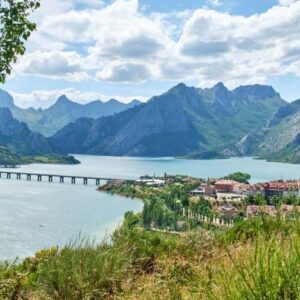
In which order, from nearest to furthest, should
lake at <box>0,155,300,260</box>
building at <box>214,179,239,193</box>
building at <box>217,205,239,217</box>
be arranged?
building at <box>217,205,239,217</box>, lake at <box>0,155,300,260</box>, building at <box>214,179,239,193</box>

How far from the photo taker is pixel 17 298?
29.5ft

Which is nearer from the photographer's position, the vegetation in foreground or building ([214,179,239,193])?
the vegetation in foreground

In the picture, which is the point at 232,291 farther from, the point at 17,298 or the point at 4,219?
the point at 4,219

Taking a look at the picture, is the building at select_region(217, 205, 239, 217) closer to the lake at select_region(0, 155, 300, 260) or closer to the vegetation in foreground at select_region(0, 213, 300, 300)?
the vegetation in foreground at select_region(0, 213, 300, 300)

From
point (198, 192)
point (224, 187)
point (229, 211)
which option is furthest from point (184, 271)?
point (224, 187)

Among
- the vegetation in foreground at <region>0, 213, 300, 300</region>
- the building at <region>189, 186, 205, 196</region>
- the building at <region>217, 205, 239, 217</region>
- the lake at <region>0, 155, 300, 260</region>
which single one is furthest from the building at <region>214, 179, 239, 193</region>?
the vegetation in foreground at <region>0, 213, 300, 300</region>

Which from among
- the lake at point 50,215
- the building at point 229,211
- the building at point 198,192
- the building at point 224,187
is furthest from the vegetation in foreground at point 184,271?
the building at point 224,187

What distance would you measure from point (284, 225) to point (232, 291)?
2506 mm

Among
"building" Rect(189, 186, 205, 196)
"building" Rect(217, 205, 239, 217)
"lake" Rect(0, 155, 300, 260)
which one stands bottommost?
"lake" Rect(0, 155, 300, 260)

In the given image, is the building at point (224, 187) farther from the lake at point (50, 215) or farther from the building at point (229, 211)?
the building at point (229, 211)

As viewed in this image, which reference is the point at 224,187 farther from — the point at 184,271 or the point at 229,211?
the point at 184,271

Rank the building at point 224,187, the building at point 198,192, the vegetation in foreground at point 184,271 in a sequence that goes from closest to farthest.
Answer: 1. the vegetation in foreground at point 184,271
2. the building at point 198,192
3. the building at point 224,187

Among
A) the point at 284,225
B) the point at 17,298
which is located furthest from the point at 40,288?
the point at 284,225

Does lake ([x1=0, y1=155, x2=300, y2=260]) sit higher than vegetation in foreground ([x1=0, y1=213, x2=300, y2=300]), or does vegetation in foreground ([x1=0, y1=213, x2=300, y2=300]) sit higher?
vegetation in foreground ([x1=0, y1=213, x2=300, y2=300])
